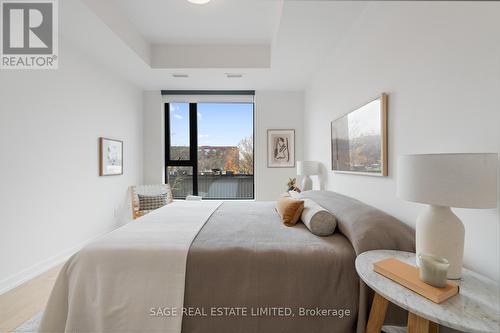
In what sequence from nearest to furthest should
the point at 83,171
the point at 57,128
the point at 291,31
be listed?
the point at 291,31
the point at 57,128
the point at 83,171

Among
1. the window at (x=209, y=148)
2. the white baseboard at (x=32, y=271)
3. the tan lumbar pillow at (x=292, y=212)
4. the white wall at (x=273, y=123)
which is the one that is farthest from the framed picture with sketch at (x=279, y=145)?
the white baseboard at (x=32, y=271)

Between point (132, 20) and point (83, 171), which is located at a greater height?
point (132, 20)

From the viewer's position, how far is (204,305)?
1.23 m

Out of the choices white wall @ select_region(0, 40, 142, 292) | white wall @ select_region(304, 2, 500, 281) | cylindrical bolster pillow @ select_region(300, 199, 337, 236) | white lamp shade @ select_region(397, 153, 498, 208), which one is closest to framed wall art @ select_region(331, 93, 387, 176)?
white wall @ select_region(304, 2, 500, 281)

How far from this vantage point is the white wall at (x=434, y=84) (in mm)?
950

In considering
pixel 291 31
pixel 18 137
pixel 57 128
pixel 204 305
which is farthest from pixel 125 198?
pixel 291 31

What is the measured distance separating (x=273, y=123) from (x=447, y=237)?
3.46 meters

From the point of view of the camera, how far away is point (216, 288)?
1.24 metres

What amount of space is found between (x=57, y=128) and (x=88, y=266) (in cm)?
197

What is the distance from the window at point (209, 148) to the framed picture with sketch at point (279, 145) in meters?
0.41


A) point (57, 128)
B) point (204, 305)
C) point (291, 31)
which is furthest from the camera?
point (57, 128)

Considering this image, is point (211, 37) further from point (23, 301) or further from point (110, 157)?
point (23, 301)

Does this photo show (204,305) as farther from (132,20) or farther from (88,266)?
(132,20)

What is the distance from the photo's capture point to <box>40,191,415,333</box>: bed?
1.23 meters
